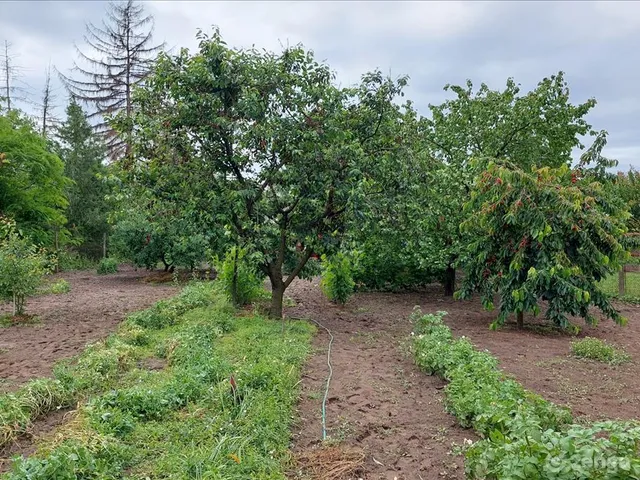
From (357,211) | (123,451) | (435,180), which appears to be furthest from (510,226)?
(123,451)

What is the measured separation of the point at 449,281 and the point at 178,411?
28.6 ft

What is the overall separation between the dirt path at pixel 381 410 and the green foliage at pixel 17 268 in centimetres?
524

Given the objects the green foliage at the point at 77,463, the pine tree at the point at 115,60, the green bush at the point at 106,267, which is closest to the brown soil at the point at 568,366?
the green foliage at the point at 77,463

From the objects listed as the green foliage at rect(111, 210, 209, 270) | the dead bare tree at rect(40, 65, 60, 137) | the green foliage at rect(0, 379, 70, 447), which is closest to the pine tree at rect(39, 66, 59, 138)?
the dead bare tree at rect(40, 65, 60, 137)

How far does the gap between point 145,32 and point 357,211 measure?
20.3m

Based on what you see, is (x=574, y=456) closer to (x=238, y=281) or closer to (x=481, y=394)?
(x=481, y=394)

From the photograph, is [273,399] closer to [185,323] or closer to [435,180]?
[185,323]

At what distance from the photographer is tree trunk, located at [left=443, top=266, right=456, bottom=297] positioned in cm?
1142

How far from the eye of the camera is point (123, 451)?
318 centimetres

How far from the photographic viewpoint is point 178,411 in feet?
12.9

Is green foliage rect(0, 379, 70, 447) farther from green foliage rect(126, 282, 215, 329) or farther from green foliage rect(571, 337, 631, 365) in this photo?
green foliage rect(571, 337, 631, 365)

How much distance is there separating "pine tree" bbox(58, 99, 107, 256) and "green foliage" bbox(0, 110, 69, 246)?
4.51 metres

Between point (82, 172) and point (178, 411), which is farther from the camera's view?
point (82, 172)

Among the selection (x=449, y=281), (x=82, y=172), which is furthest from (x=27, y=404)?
(x=82, y=172)
